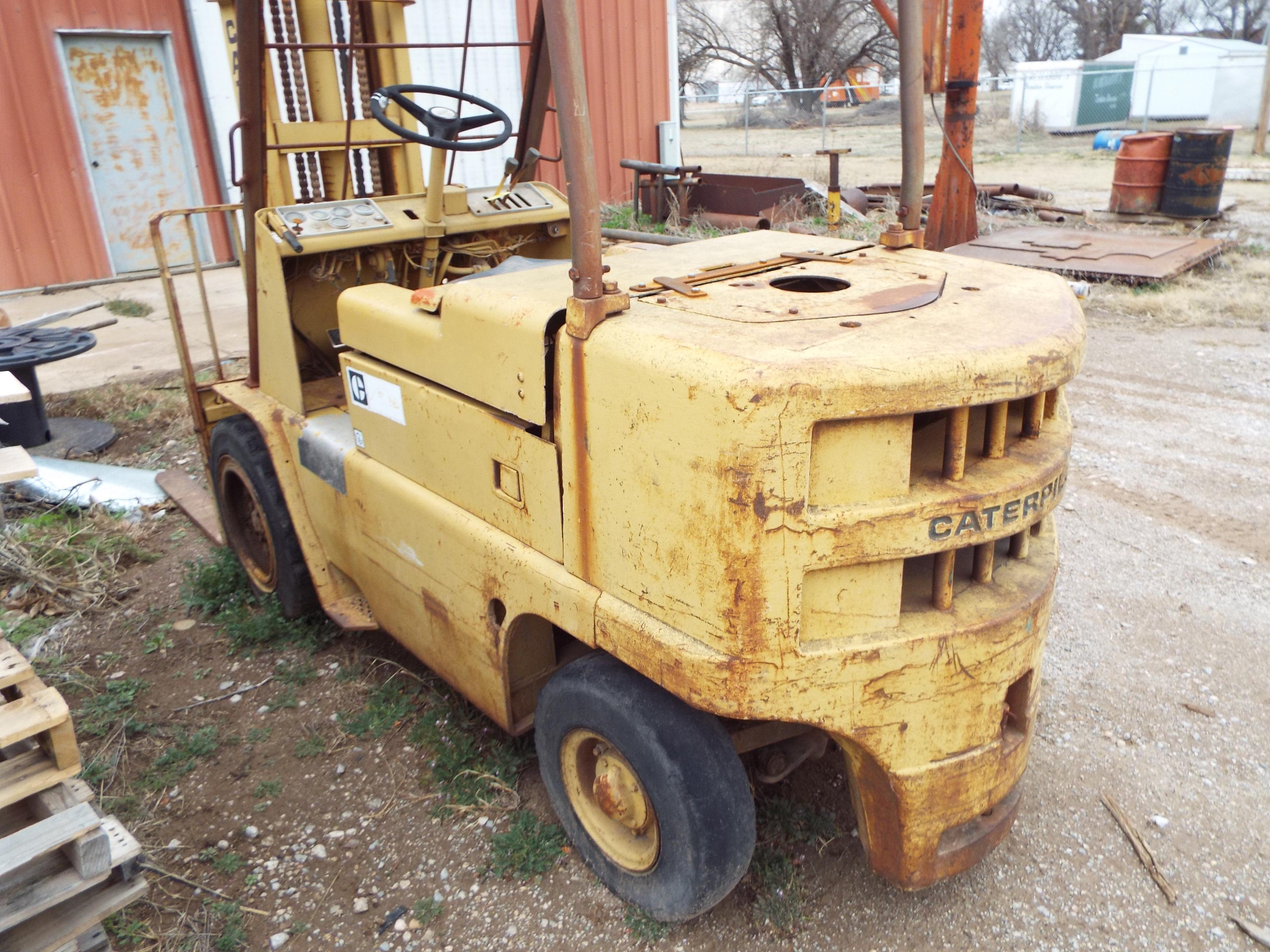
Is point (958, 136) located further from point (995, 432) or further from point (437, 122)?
point (995, 432)

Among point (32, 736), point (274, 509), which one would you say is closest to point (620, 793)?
point (32, 736)

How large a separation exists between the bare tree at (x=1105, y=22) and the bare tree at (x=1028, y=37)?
2.24 m

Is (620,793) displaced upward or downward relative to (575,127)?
downward

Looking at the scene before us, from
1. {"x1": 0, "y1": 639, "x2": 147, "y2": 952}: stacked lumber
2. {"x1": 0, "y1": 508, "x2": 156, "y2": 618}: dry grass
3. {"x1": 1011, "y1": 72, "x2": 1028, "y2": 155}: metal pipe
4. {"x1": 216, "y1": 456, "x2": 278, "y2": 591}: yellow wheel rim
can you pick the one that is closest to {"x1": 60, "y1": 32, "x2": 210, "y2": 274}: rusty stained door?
{"x1": 0, "y1": 508, "x2": 156, "y2": 618}: dry grass

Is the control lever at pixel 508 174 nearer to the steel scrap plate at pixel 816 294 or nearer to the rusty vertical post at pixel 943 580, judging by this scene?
the steel scrap plate at pixel 816 294

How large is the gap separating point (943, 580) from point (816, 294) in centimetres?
78

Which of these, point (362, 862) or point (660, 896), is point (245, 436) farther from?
point (660, 896)

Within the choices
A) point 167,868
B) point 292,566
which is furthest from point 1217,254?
point 167,868

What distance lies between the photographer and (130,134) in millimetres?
9875

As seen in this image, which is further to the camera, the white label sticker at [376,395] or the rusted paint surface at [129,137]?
the rusted paint surface at [129,137]

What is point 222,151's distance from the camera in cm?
1025

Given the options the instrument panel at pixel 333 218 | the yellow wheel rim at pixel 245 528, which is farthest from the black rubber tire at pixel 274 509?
the instrument panel at pixel 333 218

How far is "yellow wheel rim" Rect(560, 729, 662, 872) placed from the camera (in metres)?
2.34

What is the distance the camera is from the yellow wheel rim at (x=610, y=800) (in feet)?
7.68
